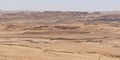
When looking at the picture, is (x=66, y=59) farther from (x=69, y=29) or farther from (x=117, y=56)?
(x=69, y=29)

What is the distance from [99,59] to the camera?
1797 centimetres

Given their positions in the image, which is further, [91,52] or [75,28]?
[75,28]

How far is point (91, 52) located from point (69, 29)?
21.1 metres

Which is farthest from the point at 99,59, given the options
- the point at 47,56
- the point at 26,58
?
the point at 26,58

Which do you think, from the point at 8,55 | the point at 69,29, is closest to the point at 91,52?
the point at 8,55

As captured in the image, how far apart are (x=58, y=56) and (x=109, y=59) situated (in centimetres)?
319

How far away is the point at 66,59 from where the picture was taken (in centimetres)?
1758

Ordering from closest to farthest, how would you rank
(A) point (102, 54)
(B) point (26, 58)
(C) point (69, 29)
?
(B) point (26, 58)
(A) point (102, 54)
(C) point (69, 29)

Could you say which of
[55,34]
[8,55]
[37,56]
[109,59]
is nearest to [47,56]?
[37,56]

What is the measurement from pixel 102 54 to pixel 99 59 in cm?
246

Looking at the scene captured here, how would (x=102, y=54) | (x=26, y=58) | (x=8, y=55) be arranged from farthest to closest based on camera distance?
1. (x=102, y=54)
2. (x=8, y=55)
3. (x=26, y=58)

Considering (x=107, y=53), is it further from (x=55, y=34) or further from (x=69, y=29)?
(x=69, y=29)

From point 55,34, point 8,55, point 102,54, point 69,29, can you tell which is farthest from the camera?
point 69,29

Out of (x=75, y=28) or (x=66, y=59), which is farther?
(x=75, y=28)
